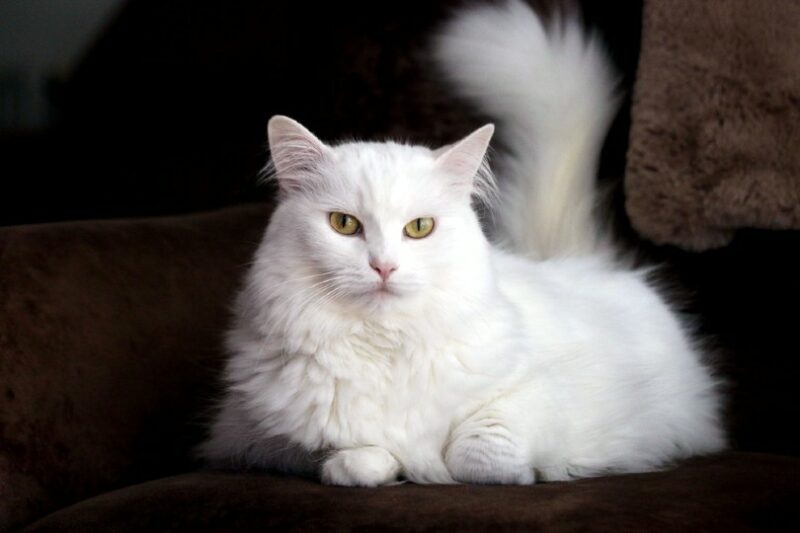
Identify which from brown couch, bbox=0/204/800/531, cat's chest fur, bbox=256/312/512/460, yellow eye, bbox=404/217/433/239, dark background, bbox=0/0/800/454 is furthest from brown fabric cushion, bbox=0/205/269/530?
yellow eye, bbox=404/217/433/239

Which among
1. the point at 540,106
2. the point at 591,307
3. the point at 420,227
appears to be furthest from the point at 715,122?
A: the point at 420,227

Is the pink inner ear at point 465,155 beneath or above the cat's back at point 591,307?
above

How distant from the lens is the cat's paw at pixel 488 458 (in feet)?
4.14

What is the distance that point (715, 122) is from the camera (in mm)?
1806

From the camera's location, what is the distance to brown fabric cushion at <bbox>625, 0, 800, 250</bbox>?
1.75 meters

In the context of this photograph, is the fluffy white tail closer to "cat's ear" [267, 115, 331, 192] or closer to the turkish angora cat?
the turkish angora cat

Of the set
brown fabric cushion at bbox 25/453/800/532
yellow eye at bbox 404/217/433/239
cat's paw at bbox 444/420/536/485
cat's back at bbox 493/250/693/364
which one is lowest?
brown fabric cushion at bbox 25/453/800/532

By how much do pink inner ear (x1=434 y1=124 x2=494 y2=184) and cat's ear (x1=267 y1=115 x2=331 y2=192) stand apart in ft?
0.65

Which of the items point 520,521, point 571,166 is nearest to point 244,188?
point 571,166

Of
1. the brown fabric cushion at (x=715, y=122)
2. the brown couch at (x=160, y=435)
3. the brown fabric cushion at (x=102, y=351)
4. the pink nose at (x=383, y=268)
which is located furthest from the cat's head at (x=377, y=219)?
the brown fabric cushion at (x=715, y=122)

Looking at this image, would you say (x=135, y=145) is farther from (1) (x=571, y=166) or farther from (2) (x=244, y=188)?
(1) (x=571, y=166)

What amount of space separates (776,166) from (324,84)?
115 centimetres

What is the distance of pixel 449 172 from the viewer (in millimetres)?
1400

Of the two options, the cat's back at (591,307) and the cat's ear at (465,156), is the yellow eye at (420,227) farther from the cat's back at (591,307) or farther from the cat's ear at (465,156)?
the cat's back at (591,307)
